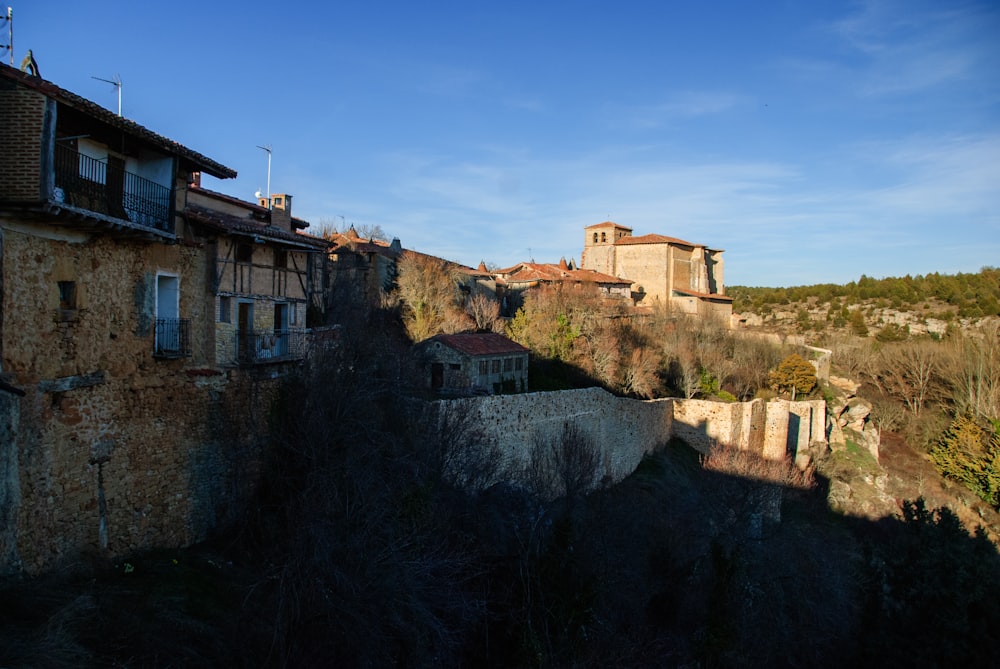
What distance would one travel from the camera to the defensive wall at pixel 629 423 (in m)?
20.2

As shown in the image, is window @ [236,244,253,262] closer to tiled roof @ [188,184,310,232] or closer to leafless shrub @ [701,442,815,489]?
tiled roof @ [188,184,310,232]

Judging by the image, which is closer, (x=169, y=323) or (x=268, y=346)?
(x=169, y=323)

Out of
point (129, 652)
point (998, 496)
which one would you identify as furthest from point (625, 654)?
point (998, 496)

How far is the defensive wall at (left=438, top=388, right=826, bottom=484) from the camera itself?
20.2 metres

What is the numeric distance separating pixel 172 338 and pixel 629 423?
19649mm

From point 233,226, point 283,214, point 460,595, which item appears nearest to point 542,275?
point 283,214

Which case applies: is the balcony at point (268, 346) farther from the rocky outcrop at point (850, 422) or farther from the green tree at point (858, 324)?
the green tree at point (858, 324)

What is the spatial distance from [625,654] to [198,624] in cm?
895

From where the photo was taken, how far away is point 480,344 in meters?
25.3

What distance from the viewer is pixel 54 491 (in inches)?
399

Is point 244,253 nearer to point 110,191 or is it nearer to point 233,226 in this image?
point 233,226

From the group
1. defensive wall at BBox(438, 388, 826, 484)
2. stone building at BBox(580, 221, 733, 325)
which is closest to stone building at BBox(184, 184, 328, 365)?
defensive wall at BBox(438, 388, 826, 484)

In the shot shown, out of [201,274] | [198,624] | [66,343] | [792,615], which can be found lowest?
[792,615]

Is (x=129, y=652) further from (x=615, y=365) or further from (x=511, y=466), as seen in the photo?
(x=615, y=365)
